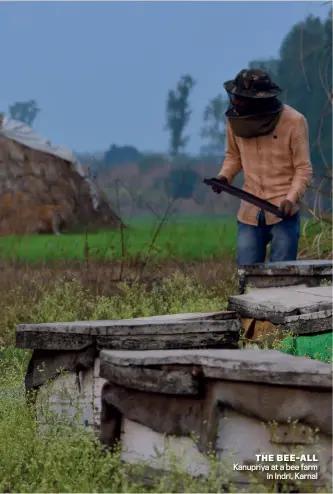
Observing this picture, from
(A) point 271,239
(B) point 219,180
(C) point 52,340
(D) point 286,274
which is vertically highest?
(B) point 219,180

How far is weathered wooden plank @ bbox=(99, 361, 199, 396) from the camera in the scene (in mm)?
3420

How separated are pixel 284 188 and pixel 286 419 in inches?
151

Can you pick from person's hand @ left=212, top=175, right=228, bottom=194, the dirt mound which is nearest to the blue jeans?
person's hand @ left=212, top=175, right=228, bottom=194

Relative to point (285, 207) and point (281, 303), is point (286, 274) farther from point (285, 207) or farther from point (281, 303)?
point (281, 303)

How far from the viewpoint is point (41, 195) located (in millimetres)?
14188

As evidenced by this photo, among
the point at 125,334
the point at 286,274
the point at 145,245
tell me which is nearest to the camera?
the point at 125,334

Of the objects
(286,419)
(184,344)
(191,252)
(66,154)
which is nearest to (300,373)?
(286,419)

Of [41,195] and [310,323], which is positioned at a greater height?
[41,195]

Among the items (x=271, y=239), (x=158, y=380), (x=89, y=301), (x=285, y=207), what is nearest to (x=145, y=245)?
(x=89, y=301)

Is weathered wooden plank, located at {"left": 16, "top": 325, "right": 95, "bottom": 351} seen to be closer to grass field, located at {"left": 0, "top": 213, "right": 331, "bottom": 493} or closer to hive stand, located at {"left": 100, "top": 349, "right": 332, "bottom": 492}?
grass field, located at {"left": 0, "top": 213, "right": 331, "bottom": 493}

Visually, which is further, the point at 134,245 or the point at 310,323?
the point at 134,245

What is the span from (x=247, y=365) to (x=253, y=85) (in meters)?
3.84

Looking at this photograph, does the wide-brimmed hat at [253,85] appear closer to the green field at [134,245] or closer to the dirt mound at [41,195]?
the green field at [134,245]

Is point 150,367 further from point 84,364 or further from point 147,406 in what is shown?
point 84,364
